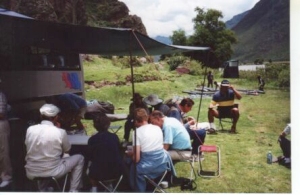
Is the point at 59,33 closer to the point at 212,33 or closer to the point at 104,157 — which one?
the point at 104,157

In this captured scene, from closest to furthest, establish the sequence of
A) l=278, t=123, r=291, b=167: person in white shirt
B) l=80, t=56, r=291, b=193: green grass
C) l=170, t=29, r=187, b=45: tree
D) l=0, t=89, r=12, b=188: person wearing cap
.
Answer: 1. l=0, t=89, r=12, b=188: person wearing cap
2. l=80, t=56, r=291, b=193: green grass
3. l=278, t=123, r=291, b=167: person in white shirt
4. l=170, t=29, r=187, b=45: tree

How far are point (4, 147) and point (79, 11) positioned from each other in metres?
21.3

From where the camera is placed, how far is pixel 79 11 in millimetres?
23344

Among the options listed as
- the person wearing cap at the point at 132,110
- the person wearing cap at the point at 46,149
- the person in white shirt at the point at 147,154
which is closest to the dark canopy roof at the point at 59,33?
the person wearing cap at the point at 132,110

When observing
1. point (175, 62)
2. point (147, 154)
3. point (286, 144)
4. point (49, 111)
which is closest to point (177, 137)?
point (147, 154)

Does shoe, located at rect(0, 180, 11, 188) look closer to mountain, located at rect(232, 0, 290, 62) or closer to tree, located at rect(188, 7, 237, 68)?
mountain, located at rect(232, 0, 290, 62)

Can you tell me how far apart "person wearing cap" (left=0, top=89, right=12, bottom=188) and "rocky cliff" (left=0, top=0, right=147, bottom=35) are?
14.4 m

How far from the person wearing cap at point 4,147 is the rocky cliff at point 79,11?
1440 cm

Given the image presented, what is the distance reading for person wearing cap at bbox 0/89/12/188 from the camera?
3.40 metres

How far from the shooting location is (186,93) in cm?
1308

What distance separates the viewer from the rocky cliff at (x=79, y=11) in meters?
18.0

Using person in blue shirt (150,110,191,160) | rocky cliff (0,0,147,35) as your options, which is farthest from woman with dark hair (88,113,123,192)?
rocky cliff (0,0,147,35)
